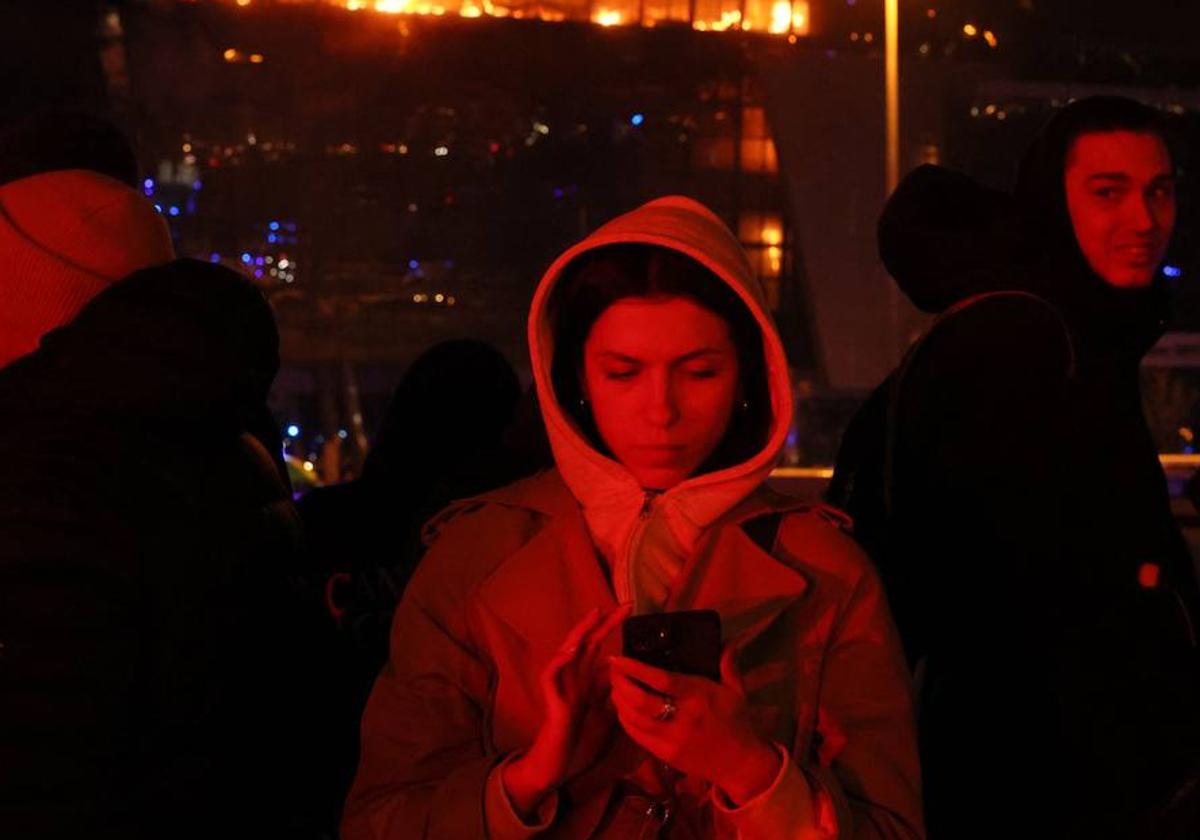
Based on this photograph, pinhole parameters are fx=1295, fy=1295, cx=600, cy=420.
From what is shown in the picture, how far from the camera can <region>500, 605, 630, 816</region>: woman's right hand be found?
142 centimetres

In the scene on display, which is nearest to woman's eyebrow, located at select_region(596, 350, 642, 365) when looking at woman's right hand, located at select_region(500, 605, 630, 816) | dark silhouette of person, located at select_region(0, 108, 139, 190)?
woman's right hand, located at select_region(500, 605, 630, 816)

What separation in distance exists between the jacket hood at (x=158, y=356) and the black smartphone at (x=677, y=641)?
2.08ft

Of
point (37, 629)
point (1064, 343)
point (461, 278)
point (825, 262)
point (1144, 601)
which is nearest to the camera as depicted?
point (37, 629)

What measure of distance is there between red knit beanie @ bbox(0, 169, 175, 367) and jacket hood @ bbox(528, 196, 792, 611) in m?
0.59

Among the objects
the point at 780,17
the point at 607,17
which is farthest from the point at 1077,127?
the point at 780,17

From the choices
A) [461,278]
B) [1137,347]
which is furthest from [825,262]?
[1137,347]

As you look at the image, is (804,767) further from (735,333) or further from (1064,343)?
(1064,343)

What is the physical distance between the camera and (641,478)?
170 centimetres

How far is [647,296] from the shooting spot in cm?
168

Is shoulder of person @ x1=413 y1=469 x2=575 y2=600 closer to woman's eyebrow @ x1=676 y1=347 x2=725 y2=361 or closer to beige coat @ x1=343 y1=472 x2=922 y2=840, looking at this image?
beige coat @ x1=343 y1=472 x2=922 y2=840

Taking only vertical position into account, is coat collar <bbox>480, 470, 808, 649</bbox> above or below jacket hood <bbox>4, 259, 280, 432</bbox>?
below

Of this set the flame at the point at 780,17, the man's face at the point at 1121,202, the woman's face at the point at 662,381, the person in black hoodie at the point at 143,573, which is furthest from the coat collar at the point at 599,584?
the flame at the point at 780,17

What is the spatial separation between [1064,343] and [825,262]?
733 inches

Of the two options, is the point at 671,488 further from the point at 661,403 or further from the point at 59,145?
the point at 59,145
